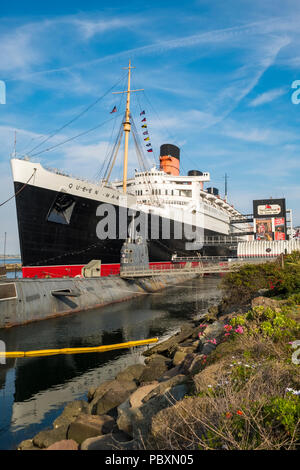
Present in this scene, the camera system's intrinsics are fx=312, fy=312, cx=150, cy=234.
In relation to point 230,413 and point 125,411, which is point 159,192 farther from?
point 230,413

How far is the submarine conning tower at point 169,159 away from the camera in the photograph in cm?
6294

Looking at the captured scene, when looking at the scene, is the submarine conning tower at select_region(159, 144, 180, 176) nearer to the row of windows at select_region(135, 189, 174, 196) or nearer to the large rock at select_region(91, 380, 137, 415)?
the row of windows at select_region(135, 189, 174, 196)

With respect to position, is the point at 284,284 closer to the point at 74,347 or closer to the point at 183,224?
the point at 74,347

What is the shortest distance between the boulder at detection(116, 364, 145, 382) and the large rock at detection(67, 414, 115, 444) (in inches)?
165

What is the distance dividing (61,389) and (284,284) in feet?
41.0

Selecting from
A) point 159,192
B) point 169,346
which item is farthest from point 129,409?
point 159,192

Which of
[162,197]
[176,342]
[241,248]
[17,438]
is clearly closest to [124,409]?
[17,438]

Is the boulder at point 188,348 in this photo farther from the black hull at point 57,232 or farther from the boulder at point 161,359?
the black hull at point 57,232

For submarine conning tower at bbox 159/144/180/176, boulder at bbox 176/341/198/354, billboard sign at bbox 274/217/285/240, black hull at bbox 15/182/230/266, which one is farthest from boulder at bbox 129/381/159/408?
billboard sign at bbox 274/217/285/240

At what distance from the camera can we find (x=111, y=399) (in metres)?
10.5

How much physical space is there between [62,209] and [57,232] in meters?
2.51

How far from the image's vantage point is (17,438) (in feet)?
31.8

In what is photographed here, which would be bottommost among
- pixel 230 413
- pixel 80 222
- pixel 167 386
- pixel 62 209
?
pixel 167 386

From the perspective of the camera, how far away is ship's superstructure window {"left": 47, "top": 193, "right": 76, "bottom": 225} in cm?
3036
